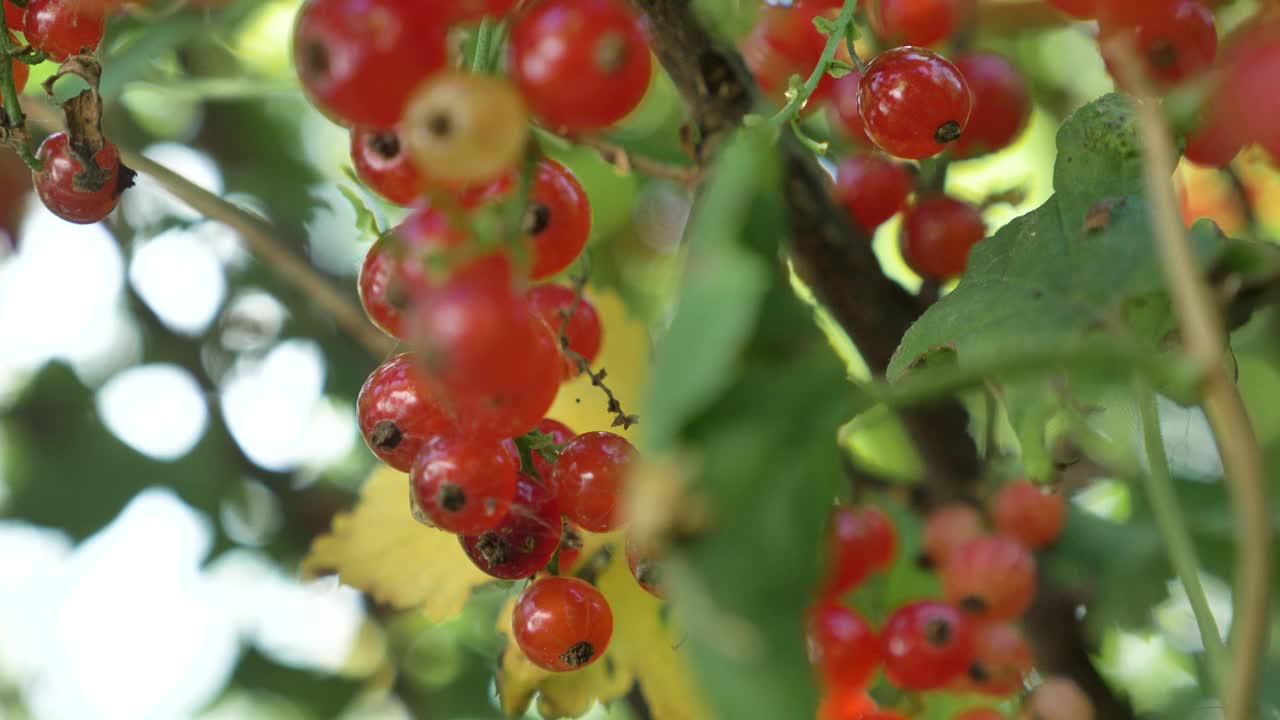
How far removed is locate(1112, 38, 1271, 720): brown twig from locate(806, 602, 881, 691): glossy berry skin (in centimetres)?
68

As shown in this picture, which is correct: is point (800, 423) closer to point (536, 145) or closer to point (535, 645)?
point (536, 145)

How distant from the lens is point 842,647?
1.30 metres

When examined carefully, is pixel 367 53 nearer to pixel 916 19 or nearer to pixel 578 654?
pixel 578 654

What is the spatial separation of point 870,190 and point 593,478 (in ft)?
2.35

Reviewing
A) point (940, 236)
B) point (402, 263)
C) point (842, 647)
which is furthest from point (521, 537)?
point (940, 236)

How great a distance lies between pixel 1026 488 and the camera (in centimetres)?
147

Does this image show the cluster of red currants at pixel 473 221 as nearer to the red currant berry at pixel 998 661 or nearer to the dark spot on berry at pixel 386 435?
the dark spot on berry at pixel 386 435

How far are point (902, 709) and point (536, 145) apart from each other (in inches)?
39.6

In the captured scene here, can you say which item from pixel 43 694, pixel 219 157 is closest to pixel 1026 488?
pixel 219 157

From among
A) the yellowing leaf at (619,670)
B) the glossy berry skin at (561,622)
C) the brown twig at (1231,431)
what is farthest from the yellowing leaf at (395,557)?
the brown twig at (1231,431)

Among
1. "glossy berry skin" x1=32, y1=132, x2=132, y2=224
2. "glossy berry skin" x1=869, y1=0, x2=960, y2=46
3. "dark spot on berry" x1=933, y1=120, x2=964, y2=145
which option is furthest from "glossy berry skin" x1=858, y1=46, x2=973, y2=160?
"glossy berry skin" x1=32, y1=132, x2=132, y2=224

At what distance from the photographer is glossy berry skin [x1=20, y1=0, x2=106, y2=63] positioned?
1.04m

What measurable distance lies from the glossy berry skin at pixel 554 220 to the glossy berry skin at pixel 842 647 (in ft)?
1.88

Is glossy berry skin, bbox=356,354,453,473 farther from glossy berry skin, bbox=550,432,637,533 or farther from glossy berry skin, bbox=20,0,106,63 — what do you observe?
glossy berry skin, bbox=20,0,106,63
